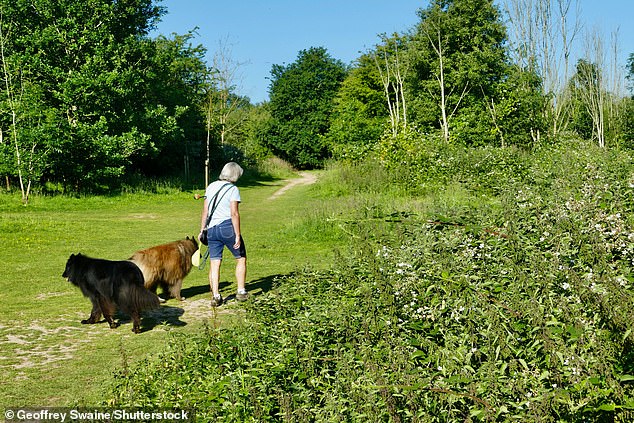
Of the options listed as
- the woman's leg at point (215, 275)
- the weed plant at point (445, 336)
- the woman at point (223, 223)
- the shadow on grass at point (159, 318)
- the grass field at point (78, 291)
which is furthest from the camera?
the woman's leg at point (215, 275)

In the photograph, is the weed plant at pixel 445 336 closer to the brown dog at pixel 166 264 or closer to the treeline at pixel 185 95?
the brown dog at pixel 166 264

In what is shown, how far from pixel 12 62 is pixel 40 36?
1638 mm

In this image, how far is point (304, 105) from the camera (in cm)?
6041

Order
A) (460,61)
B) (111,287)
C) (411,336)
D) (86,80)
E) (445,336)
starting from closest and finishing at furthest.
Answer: (445,336)
(411,336)
(111,287)
(86,80)
(460,61)

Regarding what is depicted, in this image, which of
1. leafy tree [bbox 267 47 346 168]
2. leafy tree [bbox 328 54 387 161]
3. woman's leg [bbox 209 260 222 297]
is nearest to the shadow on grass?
woman's leg [bbox 209 260 222 297]

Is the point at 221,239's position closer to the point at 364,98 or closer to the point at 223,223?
the point at 223,223

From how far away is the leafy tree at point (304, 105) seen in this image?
59219 millimetres

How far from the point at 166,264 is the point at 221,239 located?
0.85m

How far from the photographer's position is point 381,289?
5281mm

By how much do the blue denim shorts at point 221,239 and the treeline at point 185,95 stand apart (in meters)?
14.1

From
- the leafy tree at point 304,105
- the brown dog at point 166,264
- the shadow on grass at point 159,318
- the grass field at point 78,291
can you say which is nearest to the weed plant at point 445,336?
the grass field at point 78,291

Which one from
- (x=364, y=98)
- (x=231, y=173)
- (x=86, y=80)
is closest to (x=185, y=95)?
(x=86, y=80)

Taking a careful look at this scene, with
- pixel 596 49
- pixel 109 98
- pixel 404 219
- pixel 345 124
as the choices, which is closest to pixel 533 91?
pixel 345 124

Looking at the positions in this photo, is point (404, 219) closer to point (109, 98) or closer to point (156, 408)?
point (156, 408)
